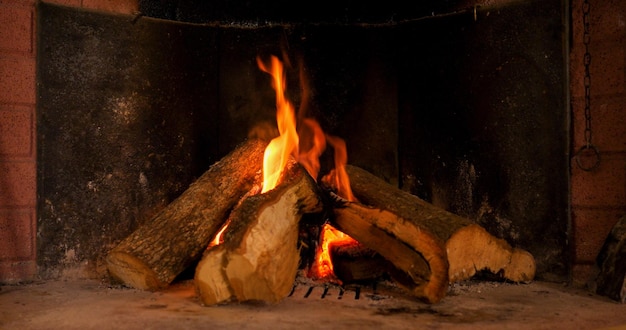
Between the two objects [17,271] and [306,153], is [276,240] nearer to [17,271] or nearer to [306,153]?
[306,153]

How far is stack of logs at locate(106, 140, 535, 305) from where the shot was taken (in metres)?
2.59

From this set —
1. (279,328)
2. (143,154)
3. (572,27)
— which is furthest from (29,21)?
(572,27)

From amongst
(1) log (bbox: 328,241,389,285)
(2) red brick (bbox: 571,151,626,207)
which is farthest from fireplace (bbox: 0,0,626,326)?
(1) log (bbox: 328,241,389,285)

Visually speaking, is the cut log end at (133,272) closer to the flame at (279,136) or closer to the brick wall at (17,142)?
the brick wall at (17,142)

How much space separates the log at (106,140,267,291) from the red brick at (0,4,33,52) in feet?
3.73

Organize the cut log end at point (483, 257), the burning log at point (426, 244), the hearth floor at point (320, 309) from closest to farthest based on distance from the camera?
the hearth floor at point (320, 309)
the burning log at point (426, 244)
the cut log end at point (483, 257)

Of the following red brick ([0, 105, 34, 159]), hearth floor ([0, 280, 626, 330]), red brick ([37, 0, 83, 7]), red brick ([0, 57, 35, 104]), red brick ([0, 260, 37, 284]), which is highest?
red brick ([37, 0, 83, 7])

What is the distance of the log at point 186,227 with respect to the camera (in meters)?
2.95

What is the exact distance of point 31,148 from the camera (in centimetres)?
324

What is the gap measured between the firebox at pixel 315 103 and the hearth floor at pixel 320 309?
483 mm

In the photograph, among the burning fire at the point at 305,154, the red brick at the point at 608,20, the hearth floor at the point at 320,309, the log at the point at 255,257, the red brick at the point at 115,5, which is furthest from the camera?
the red brick at the point at 115,5

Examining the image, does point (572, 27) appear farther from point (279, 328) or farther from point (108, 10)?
point (108, 10)

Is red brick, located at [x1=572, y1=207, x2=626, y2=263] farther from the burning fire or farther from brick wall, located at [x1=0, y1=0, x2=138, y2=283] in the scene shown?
brick wall, located at [x1=0, y1=0, x2=138, y2=283]

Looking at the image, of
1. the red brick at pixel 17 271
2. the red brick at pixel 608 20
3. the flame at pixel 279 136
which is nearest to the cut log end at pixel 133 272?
the red brick at pixel 17 271
